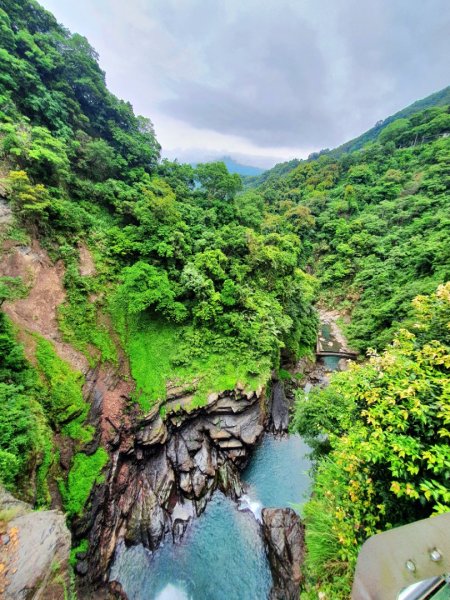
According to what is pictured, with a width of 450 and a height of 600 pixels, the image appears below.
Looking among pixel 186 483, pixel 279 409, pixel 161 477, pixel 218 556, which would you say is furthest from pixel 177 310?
pixel 218 556

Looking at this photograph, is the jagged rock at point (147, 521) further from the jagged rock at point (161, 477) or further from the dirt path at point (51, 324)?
the dirt path at point (51, 324)

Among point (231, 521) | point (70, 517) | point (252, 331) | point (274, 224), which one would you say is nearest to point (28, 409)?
point (70, 517)

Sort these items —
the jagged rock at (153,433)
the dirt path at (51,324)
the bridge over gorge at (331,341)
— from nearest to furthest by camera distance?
the dirt path at (51,324)
the jagged rock at (153,433)
the bridge over gorge at (331,341)

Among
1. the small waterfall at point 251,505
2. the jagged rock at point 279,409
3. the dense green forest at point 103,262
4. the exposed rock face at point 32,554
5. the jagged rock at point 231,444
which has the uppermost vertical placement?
the dense green forest at point 103,262

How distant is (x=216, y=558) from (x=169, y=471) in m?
3.83

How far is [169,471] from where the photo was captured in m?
11.9

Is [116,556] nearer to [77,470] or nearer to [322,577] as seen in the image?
[77,470]

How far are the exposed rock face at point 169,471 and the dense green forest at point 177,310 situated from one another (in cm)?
101

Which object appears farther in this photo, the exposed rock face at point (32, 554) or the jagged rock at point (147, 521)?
the jagged rock at point (147, 521)

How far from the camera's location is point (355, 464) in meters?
4.61

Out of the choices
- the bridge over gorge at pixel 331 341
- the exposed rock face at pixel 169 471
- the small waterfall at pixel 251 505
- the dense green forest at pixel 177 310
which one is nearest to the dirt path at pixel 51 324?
the dense green forest at pixel 177 310

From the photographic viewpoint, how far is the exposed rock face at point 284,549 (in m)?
8.66

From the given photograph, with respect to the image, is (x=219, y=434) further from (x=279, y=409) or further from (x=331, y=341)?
(x=331, y=341)

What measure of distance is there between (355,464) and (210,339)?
11.1 metres
